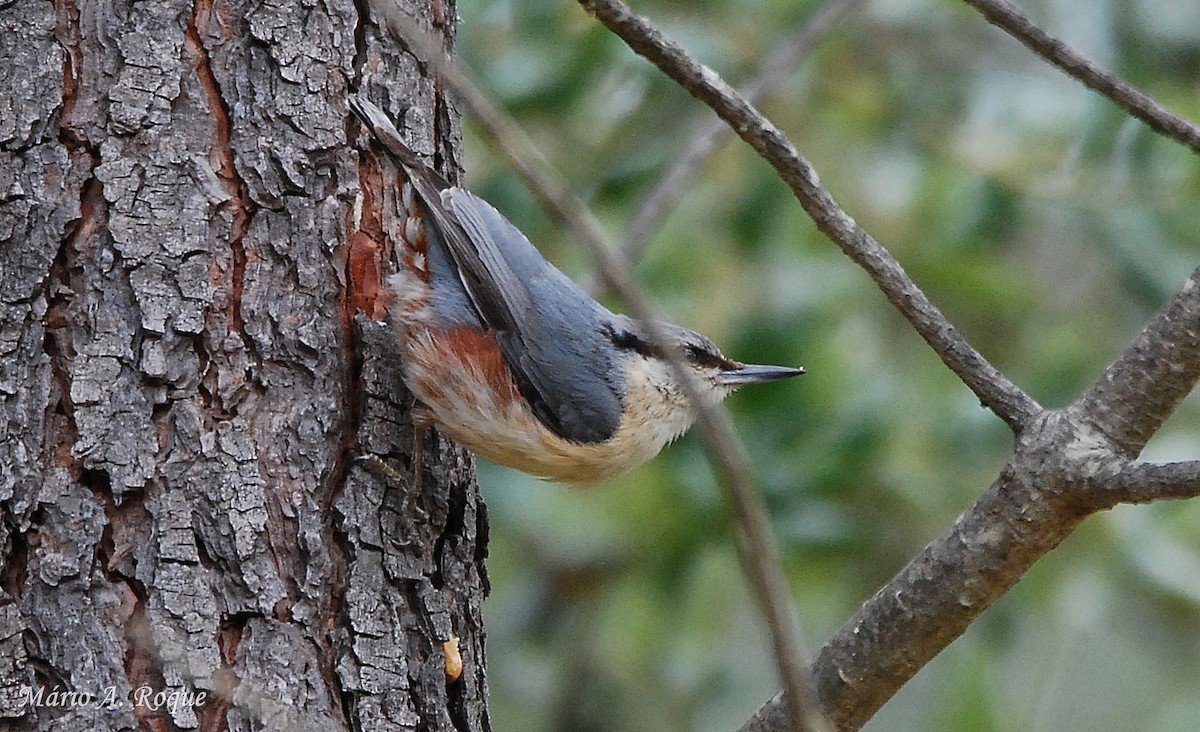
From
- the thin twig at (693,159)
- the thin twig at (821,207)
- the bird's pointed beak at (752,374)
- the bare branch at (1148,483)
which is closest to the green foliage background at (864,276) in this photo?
the bird's pointed beak at (752,374)

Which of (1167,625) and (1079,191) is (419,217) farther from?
(1167,625)

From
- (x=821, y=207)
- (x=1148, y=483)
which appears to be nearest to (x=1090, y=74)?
(x=821, y=207)

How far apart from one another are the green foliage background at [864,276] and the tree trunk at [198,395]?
1258 mm

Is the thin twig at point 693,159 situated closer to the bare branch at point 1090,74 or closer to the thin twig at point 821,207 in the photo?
the thin twig at point 821,207

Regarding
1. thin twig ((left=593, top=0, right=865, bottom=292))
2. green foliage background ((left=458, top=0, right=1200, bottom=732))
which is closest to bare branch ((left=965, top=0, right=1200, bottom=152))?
thin twig ((left=593, top=0, right=865, bottom=292))

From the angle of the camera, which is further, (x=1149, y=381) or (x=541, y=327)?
(x=541, y=327)

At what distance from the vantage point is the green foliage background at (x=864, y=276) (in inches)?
142

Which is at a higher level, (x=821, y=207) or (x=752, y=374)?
(x=752, y=374)

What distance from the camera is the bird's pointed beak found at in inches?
125

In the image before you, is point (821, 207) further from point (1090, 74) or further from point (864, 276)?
point (864, 276)

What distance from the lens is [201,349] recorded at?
2152 mm

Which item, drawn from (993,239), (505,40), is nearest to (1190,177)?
(993,239)

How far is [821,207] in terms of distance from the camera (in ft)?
6.84

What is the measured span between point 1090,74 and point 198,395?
149cm
